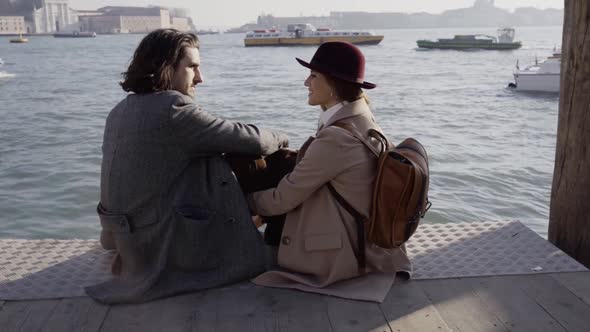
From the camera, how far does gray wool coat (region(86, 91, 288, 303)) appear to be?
214cm

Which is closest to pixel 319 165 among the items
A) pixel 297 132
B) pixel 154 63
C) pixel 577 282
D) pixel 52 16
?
pixel 154 63

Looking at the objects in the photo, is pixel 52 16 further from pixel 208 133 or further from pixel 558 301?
pixel 558 301

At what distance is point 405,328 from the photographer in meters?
2.03

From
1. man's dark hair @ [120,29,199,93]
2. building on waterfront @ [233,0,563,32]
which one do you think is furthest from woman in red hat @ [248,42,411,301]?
building on waterfront @ [233,0,563,32]

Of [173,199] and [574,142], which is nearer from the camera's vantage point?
[173,199]

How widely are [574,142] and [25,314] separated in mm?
2125

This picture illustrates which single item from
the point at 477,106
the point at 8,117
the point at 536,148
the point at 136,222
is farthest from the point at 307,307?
the point at 477,106

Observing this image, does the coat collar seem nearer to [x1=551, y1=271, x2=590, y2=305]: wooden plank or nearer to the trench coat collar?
the trench coat collar

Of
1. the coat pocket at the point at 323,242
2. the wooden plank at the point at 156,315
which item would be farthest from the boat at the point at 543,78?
the wooden plank at the point at 156,315

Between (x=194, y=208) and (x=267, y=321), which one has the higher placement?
(x=194, y=208)

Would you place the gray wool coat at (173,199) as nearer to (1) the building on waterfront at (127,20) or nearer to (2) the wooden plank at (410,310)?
(2) the wooden plank at (410,310)

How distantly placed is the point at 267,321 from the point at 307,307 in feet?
0.51

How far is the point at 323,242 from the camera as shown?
7.39 ft

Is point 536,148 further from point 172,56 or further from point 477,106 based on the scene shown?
point 172,56
